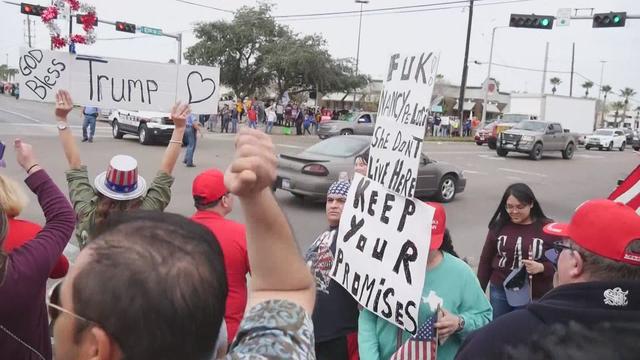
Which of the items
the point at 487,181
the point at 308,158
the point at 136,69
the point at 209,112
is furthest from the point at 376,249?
the point at 487,181

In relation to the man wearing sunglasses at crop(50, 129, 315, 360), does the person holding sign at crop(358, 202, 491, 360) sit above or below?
below

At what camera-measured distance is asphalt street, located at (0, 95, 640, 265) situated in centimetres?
954

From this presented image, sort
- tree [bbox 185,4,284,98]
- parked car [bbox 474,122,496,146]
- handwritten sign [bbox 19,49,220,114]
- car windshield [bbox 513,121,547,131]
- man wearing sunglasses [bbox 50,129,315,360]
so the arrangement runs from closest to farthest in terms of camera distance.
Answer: man wearing sunglasses [bbox 50,129,315,360], handwritten sign [bbox 19,49,220,114], car windshield [bbox 513,121,547,131], parked car [bbox 474,122,496,146], tree [bbox 185,4,284,98]

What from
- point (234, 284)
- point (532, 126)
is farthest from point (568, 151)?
point (234, 284)

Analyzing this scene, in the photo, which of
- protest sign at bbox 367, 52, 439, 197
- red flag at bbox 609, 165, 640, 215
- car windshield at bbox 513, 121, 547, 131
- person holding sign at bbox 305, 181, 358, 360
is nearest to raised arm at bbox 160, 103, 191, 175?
person holding sign at bbox 305, 181, 358, 360

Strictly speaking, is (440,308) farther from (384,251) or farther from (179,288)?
(179,288)

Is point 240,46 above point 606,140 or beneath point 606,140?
above

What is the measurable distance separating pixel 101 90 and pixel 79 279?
3580mm

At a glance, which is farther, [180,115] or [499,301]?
[499,301]

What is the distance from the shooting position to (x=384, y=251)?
9.32ft

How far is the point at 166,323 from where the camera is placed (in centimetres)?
108

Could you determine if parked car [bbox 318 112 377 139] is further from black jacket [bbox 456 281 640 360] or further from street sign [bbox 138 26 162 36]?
black jacket [bbox 456 281 640 360]

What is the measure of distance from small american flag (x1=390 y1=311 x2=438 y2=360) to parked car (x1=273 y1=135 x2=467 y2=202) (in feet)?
24.4

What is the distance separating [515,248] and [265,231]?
315 centimetres
